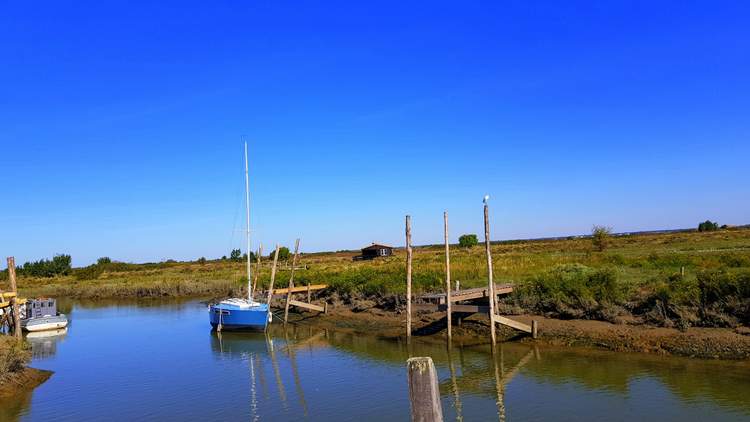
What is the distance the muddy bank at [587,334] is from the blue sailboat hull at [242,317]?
3731 mm

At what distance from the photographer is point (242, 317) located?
29.4 m

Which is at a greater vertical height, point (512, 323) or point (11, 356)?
point (11, 356)

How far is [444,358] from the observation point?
2078 centimetres

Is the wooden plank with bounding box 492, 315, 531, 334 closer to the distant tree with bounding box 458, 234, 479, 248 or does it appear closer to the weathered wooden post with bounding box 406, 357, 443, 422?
the weathered wooden post with bounding box 406, 357, 443, 422

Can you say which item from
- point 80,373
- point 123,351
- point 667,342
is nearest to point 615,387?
point 667,342

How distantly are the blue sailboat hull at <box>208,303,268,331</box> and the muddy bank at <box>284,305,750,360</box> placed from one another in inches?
147

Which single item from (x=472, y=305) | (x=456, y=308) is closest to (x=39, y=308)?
(x=456, y=308)

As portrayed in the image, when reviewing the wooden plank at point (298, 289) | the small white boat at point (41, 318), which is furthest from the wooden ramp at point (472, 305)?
the small white boat at point (41, 318)

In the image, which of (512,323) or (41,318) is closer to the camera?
(512,323)

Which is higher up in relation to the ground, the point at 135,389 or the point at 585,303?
the point at 585,303

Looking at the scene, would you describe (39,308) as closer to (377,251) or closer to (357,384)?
(357,384)

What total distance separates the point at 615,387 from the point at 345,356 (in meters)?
10.1

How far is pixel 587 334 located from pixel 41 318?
28.1 meters

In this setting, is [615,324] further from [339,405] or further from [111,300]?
[111,300]
